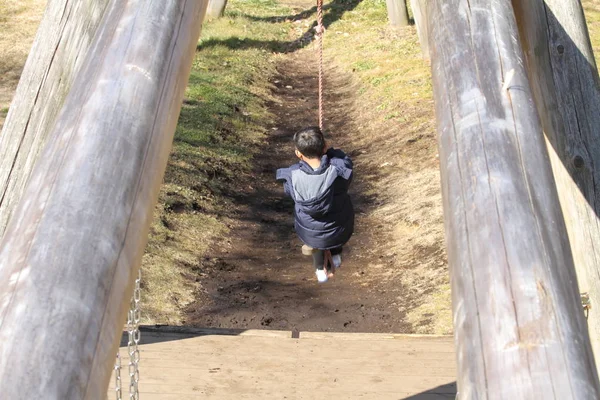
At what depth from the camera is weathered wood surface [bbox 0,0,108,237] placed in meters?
3.11

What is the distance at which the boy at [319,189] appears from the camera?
14.6 ft

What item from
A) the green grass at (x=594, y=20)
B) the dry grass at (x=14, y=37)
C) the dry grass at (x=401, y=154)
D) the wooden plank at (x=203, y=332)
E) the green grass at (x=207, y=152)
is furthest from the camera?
the green grass at (x=594, y=20)

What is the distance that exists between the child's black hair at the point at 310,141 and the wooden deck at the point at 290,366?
1.40 metres

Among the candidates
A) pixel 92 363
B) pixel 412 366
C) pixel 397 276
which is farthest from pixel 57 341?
pixel 397 276

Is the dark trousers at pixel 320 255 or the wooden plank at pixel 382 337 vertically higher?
the dark trousers at pixel 320 255

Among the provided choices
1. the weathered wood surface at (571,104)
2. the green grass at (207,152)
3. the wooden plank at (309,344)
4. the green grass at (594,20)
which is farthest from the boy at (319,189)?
the green grass at (594,20)

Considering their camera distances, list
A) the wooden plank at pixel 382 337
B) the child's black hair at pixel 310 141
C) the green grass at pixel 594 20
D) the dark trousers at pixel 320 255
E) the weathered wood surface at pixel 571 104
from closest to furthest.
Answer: the weathered wood surface at pixel 571 104
the child's black hair at pixel 310 141
the dark trousers at pixel 320 255
the wooden plank at pixel 382 337
the green grass at pixel 594 20

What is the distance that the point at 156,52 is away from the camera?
1938mm

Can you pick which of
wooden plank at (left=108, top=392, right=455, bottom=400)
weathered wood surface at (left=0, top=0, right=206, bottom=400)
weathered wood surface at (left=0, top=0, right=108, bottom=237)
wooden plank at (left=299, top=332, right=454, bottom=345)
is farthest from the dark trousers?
weathered wood surface at (left=0, top=0, right=206, bottom=400)

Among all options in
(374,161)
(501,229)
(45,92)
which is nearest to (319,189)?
(45,92)

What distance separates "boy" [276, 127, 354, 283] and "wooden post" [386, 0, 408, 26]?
10679mm

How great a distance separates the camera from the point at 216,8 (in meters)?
15.6

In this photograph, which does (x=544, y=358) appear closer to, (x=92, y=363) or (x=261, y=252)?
(x=92, y=363)

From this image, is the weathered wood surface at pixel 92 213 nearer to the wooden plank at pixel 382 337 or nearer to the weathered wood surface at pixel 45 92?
the weathered wood surface at pixel 45 92
